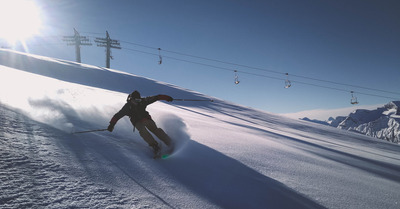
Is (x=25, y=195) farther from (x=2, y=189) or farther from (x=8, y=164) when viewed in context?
(x=8, y=164)

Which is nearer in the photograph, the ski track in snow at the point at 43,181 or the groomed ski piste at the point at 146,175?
the ski track in snow at the point at 43,181

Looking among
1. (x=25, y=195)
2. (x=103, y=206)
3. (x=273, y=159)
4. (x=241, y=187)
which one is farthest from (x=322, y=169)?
(x=25, y=195)

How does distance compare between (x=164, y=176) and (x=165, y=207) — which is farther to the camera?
(x=164, y=176)

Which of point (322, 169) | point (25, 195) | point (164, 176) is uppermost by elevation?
point (25, 195)

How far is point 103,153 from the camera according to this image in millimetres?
3004

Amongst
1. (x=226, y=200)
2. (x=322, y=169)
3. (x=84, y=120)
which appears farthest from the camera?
(x=84, y=120)

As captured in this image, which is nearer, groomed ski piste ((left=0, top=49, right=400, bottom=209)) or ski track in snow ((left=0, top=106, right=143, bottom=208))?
ski track in snow ((left=0, top=106, right=143, bottom=208))

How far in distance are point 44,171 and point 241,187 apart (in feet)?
8.21

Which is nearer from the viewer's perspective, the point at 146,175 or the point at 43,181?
the point at 43,181

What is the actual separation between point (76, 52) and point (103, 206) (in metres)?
43.6

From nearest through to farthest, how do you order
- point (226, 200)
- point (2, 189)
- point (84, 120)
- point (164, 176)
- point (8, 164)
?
point (2, 189) → point (8, 164) → point (226, 200) → point (164, 176) → point (84, 120)

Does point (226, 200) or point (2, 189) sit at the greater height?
point (2, 189)

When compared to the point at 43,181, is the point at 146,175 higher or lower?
lower

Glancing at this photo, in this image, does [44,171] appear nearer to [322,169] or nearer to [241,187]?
[241,187]
